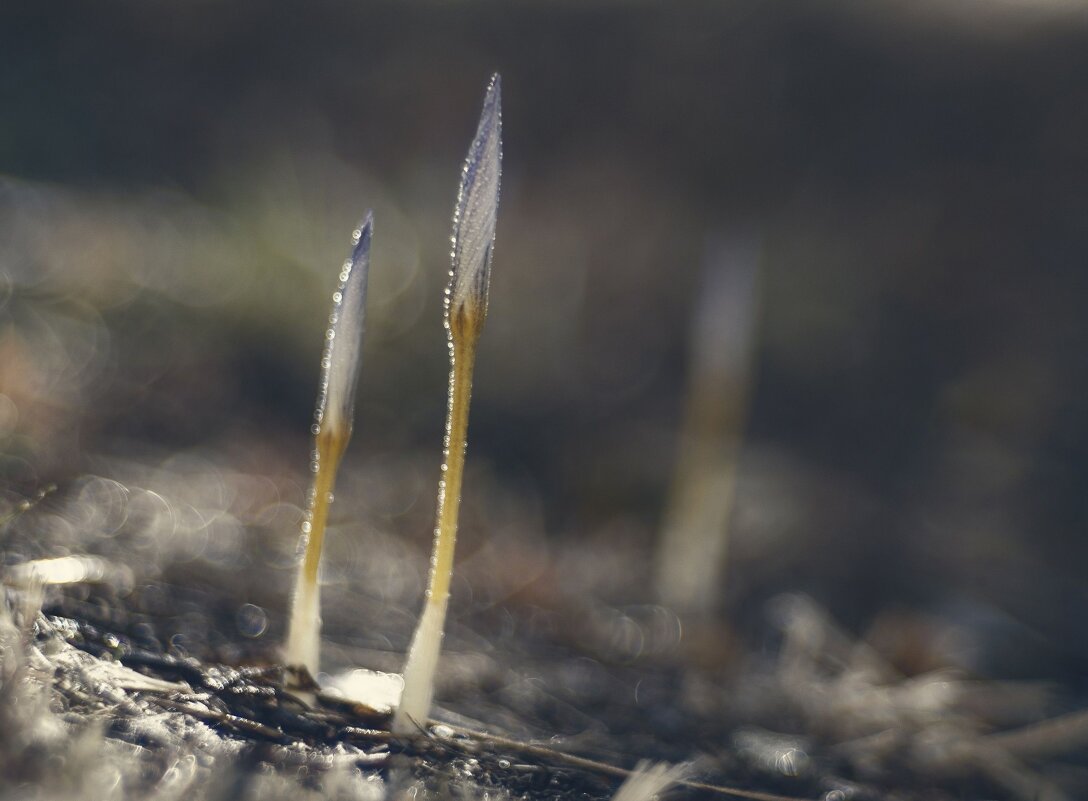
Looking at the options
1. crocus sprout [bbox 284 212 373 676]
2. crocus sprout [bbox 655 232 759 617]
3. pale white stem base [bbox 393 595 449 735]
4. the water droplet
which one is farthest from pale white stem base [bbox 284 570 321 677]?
crocus sprout [bbox 655 232 759 617]

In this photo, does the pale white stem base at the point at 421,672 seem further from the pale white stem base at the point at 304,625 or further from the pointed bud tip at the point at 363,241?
the pointed bud tip at the point at 363,241

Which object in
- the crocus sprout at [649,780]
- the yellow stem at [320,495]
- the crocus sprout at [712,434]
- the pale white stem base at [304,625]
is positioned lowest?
the crocus sprout at [649,780]

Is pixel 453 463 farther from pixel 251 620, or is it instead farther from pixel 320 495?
pixel 251 620

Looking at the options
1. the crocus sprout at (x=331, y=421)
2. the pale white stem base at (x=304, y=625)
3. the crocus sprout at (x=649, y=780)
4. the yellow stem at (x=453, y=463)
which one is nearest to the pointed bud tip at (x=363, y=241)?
the crocus sprout at (x=331, y=421)

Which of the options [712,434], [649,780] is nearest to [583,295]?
[712,434]

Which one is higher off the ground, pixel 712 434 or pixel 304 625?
pixel 712 434

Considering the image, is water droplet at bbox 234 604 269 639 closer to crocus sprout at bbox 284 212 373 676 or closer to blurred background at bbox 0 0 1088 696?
blurred background at bbox 0 0 1088 696

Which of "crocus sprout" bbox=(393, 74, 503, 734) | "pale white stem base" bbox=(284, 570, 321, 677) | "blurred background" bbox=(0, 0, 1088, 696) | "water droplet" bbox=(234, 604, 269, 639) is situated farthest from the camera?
"blurred background" bbox=(0, 0, 1088, 696)
